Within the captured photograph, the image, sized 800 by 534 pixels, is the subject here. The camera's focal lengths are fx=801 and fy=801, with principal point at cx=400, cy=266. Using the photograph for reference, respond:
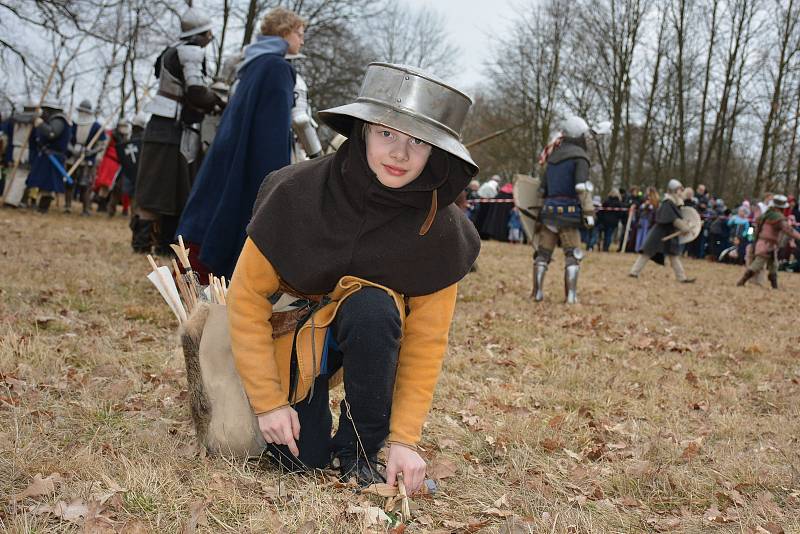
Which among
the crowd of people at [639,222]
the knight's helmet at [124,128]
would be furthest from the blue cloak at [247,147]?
the crowd of people at [639,222]

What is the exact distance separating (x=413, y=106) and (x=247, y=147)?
2.51 m

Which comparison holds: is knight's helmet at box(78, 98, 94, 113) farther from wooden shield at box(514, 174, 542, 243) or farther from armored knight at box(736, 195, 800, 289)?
armored knight at box(736, 195, 800, 289)

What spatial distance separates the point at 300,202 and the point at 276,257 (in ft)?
0.56

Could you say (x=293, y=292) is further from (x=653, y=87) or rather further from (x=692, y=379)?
(x=653, y=87)

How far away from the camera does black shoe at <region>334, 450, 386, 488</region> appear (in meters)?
2.46

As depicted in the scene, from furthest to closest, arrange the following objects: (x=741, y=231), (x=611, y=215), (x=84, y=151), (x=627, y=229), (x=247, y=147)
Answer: (x=611, y=215), (x=627, y=229), (x=741, y=231), (x=84, y=151), (x=247, y=147)

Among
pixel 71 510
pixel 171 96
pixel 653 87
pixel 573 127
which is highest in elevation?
pixel 653 87

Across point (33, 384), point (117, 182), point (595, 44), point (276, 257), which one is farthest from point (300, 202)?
point (595, 44)

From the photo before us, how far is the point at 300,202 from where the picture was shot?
227cm

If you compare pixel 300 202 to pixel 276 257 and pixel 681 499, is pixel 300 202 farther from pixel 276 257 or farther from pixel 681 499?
pixel 681 499

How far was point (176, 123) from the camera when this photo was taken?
6.76 metres

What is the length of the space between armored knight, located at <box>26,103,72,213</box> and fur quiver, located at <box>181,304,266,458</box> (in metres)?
11.1

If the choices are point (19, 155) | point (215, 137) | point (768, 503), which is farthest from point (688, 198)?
point (768, 503)

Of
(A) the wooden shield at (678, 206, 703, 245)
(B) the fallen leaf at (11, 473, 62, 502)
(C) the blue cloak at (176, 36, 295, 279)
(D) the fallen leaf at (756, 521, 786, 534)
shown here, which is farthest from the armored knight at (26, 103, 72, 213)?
(D) the fallen leaf at (756, 521, 786, 534)
